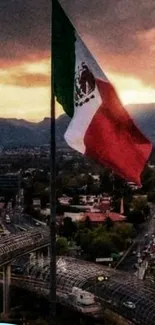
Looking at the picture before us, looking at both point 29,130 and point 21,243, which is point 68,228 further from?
point 29,130

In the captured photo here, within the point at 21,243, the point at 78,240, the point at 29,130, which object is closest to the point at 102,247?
the point at 78,240

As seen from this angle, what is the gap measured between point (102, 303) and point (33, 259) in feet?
2.84

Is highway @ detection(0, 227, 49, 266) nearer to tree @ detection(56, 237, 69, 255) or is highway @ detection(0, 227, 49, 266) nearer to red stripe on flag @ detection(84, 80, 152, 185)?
tree @ detection(56, 237, 69, 255)

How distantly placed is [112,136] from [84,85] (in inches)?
6.8

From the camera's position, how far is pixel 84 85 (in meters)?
1.84

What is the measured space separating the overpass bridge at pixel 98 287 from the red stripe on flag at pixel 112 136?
9.36ft

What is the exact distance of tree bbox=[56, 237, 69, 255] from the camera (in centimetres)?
536

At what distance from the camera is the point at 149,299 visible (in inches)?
184

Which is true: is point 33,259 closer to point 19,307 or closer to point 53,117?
point 19,307

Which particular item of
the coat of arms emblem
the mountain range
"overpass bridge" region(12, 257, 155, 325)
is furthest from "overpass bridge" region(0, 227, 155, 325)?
the coat of arms emblem

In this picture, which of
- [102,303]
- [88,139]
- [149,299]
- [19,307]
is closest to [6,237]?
[19,307]

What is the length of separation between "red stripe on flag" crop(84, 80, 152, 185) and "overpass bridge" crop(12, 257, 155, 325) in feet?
9.36

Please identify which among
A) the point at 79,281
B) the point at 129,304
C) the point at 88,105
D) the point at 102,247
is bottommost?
the point at 129,304

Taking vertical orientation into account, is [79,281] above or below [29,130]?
below
